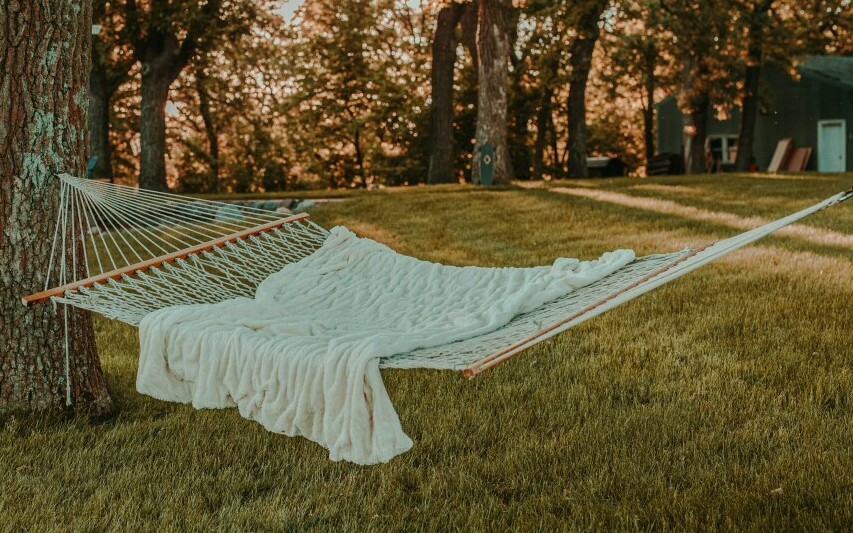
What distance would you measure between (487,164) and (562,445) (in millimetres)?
8018

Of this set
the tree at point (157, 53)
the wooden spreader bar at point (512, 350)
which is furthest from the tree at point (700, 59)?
the wooden spreader bar at point (512, 350)

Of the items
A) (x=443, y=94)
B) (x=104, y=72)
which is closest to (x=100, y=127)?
(x=104, y=72)

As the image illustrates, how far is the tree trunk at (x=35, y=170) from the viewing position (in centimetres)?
300

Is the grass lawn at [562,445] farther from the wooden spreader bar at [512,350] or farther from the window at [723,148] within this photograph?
the window at [723,148]

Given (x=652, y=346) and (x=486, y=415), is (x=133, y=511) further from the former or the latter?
(x=652, y=346)

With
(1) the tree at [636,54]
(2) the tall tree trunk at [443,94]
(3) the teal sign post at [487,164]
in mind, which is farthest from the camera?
(2) the tall tree trunk at [443,94]

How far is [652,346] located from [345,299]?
4.63ft

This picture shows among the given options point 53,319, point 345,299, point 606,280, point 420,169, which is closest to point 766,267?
point 606,280

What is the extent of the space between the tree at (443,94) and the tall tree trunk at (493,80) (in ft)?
10.3

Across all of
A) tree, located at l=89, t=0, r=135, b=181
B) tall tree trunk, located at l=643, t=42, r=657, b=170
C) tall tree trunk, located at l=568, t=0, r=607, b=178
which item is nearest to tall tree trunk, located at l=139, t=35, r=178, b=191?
tree, located at l=89, t=0, r=135, b=181

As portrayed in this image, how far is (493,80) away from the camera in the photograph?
10711 mm

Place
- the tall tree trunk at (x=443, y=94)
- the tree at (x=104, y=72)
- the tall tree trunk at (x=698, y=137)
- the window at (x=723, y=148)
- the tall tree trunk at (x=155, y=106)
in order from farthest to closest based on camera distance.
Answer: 1. the window at (x=723, y=148)
2. the tall tree trunk at (x=698, y=137)
3. the tall tree trunk at (x=443, y=94)
4. the tall tree trunk at (x=155, y=106)
5. the tree at (x=104, y=72)

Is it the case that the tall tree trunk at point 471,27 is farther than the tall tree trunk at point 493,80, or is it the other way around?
the tall tree trunk at point 471,27

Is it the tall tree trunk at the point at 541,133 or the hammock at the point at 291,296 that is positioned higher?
the tall tree trunk at the point at 541,133
